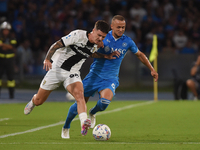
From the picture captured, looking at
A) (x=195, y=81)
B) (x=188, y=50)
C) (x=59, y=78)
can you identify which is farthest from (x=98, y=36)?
(x=188, y=50)

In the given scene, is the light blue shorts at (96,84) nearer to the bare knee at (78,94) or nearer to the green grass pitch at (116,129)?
the green grass pitch at (116,129)

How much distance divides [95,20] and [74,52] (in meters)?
14.6

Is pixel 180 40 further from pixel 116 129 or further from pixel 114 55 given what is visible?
pixel 114 55

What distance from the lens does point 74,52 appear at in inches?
272

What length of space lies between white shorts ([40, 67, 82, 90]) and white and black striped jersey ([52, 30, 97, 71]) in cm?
8

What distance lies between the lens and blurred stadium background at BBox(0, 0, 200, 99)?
1967 centimetres

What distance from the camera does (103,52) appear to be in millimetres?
7754

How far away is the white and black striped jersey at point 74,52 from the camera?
681 cm

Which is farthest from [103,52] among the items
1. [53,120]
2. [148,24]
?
[148,24]

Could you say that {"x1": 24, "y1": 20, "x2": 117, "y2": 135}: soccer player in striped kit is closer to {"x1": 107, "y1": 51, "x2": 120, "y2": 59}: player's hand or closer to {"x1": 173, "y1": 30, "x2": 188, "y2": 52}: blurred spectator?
{"x1": 107, "y1": 51, "x2": 120, "y2": 59}: player's hand

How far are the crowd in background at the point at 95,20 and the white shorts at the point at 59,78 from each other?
12.5 m

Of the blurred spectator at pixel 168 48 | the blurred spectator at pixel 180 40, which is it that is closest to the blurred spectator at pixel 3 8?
the blurred spectator at pixel 168 48

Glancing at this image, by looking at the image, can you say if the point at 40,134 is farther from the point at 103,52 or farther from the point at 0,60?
the point at 0,60

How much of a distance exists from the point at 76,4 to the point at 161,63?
229 inches
